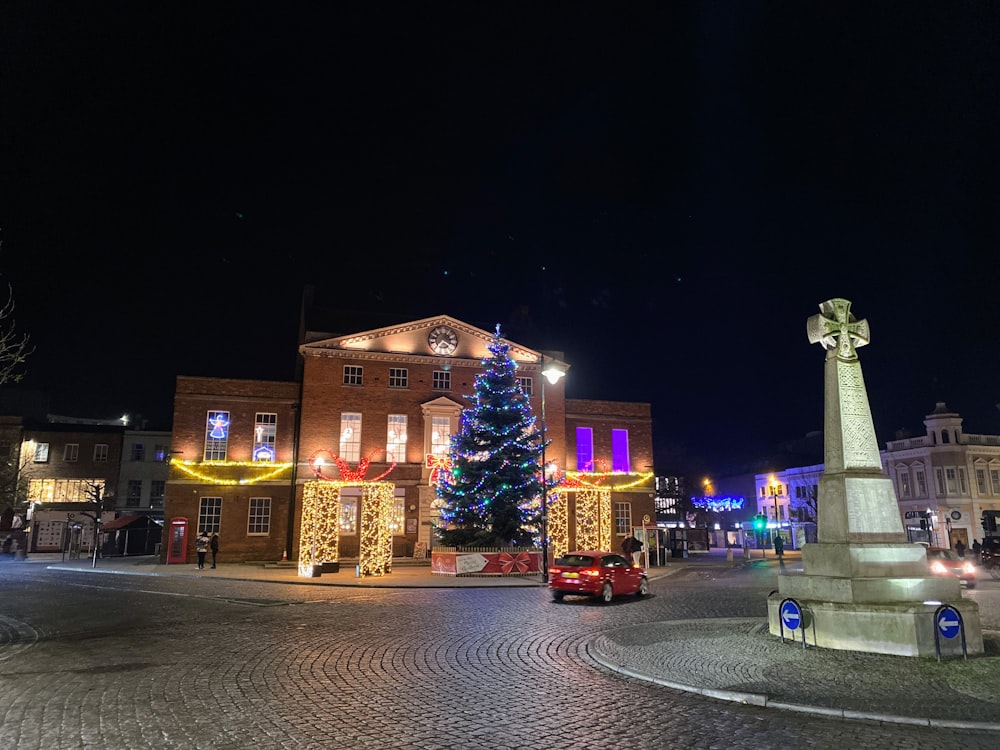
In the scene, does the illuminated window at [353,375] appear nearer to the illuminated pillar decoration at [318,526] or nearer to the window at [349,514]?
the window at [349,514]

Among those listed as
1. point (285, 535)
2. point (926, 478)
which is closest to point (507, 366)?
point (285, 535)

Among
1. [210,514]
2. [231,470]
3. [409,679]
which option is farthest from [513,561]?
[409,679]

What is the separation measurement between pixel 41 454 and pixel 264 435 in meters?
25.4

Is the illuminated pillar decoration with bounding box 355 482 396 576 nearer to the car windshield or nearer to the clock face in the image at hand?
the car windshield

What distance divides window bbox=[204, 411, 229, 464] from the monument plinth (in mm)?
31238

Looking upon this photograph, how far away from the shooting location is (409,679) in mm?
8398

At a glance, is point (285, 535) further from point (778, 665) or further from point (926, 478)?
point (926, 478)

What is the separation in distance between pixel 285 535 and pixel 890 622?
31.6m

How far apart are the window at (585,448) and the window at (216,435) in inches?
824

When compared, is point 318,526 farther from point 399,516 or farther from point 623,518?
point 623,518

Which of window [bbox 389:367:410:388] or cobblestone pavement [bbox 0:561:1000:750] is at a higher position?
window [bbox 389:367:410:388]

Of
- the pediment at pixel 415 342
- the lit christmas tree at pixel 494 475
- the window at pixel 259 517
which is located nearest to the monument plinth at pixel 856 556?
the lit christmas tree at pixel 494 475

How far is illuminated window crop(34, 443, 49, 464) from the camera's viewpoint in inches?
1917

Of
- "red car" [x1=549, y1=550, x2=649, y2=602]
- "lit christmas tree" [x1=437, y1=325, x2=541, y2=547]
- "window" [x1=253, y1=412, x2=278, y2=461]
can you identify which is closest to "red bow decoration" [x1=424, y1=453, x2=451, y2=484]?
"lit christmas tree" [x1=437, y1=325, x2=541, y2=547]
